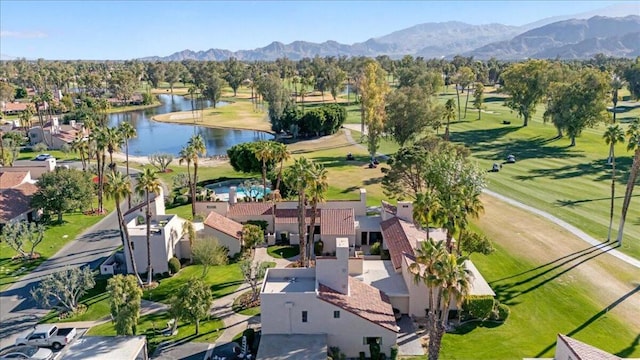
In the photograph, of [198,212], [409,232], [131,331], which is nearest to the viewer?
[131,331]

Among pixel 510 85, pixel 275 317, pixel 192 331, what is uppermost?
pixel 510 85

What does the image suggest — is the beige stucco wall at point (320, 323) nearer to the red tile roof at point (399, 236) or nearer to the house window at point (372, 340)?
the house window at point (372, 340)

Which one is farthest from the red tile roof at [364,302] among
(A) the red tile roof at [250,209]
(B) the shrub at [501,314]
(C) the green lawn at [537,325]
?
(A) the red tile roof at [250,209]

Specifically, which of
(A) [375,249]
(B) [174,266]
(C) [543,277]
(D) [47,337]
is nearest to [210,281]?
(B) [174,266]

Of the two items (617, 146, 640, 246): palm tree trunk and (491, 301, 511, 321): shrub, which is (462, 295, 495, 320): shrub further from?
(617, 146, 640, 246): palm tree trunk

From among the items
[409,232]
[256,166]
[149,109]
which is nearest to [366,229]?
[409,232]

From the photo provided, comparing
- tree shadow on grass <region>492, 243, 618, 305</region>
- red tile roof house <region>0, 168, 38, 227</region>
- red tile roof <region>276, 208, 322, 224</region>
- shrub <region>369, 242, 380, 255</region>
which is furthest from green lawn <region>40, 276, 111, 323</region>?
tree shadow on grass <region>492, 243, 618, 305</region>

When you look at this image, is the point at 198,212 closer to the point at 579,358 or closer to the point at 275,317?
the point at 275,317
